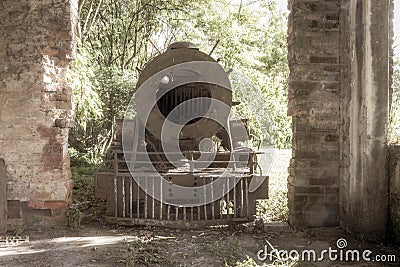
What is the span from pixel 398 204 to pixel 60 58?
14.6 ft

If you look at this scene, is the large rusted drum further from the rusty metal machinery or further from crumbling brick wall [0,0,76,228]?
Result: crumbling brick wall [0,0,76,228]

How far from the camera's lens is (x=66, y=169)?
5.09m

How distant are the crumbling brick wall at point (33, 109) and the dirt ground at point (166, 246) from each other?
1.54 ft

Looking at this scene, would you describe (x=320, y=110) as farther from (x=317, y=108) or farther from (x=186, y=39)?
(x=186, y=39)

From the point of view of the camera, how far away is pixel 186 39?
1297 cm

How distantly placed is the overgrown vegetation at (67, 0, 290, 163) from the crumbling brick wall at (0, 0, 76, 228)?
5.11 m

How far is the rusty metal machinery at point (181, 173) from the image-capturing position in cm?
517

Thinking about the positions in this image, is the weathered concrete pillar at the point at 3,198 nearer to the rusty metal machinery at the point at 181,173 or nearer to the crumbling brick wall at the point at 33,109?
the crumbling brick wall at the point at 33,109

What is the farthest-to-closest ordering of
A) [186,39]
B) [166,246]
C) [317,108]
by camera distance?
[186,39] < [317,108] < [166,246]

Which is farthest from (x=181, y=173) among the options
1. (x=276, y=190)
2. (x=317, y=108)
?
(x=276, y=190)

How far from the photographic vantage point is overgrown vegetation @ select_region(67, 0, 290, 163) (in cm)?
1068

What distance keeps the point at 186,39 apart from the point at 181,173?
28.1ft

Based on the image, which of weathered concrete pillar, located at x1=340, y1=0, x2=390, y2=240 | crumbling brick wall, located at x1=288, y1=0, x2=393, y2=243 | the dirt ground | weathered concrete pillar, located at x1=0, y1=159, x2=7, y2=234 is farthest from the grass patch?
weathered concrete pillar, located at x1=0, y1=159, x2=7, y2=234

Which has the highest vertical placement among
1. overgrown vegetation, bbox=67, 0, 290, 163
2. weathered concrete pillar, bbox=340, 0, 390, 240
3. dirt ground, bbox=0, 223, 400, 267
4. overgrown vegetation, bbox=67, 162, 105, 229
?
overgrown vegetation, bbox=67, 0, 290, 163
